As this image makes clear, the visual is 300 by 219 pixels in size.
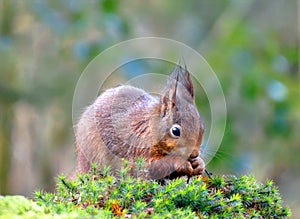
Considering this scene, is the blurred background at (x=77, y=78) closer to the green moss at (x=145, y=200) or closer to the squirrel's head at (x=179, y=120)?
the squirrel's head at (x=179, y=120)

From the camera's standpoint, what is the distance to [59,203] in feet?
5.18

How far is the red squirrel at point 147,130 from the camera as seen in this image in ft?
6.46

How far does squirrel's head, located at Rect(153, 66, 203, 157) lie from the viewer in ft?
6.46

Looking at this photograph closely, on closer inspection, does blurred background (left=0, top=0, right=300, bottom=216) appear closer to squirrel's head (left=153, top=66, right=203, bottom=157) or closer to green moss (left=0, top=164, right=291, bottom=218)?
squirrel's head (left=153, top=66, right=203, bottom=157)

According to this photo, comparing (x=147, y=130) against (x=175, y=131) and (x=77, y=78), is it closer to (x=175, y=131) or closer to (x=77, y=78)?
(x=175, y=131)

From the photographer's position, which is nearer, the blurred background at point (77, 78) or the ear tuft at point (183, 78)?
A: the ear tuft at point (183, 78)

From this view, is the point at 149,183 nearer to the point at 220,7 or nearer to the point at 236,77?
the point at 236,77

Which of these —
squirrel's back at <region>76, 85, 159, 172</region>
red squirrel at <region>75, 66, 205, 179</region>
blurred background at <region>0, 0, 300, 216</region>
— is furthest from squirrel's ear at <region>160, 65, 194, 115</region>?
blurred background at <region>0, 0, 300, 216</region>

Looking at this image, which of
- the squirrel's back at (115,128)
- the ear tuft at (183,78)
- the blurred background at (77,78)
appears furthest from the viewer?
the blurred background at (77,78)

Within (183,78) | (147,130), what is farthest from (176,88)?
(147,130)

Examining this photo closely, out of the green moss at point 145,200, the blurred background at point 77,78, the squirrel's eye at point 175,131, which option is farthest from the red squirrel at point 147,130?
the blurred background at point 77,78

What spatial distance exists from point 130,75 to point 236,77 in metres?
1.45

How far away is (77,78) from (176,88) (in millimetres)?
3542

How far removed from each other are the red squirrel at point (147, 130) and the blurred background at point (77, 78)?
6.73ft
